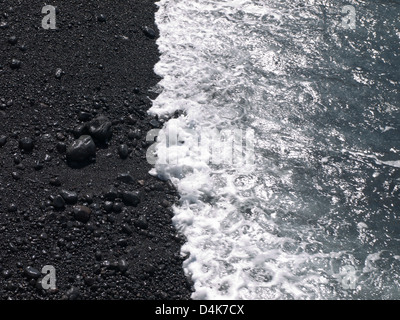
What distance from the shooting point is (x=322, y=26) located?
13.9 meters

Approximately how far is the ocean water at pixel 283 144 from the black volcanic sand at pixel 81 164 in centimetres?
53

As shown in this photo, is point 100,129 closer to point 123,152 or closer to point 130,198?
point 123,152

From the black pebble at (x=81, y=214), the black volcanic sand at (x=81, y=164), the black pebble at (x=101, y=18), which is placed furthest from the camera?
the black pebble at (x=101, y=18)

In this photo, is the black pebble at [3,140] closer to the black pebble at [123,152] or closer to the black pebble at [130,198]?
the black pebble at [123,152]

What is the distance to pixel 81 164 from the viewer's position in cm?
995

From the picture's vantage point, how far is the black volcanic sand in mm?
8625

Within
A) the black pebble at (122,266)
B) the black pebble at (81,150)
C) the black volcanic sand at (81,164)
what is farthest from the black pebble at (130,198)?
the black pebble at (122,266)

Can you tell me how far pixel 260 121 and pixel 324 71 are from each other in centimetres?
250

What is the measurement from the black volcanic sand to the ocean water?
528 mm

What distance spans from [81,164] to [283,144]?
4.42 metres

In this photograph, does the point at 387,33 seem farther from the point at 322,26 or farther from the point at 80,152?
the point at 80,152

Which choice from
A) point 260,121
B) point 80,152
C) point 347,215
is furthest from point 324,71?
point 80,152

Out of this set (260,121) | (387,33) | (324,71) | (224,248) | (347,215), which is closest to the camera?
(224,248)

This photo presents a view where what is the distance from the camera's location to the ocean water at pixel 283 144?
930 cm
